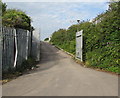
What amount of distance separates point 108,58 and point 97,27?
2342 millimetres

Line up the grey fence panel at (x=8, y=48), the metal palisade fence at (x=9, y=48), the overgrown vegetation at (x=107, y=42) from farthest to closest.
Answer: the overgrown vegetation at (x=107, y=42) < the grey fence panel at (x=8, y=48) < the metal palisade fence at (x=9, y=48)

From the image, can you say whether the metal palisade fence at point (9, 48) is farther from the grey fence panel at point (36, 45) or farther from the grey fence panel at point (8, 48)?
the grey fence panel at point (36, 45)

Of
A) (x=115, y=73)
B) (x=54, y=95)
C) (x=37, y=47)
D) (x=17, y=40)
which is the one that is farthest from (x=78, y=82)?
(x=37, y=47)

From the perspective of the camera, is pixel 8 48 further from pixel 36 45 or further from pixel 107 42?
pixel 36 45

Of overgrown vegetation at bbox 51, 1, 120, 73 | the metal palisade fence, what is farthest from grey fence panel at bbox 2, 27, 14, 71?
overgrown vegetation at bbox 51, 1, 120, 73

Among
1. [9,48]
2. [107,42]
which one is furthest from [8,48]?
[107,42]

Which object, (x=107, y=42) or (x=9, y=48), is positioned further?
(x=107, y=42)

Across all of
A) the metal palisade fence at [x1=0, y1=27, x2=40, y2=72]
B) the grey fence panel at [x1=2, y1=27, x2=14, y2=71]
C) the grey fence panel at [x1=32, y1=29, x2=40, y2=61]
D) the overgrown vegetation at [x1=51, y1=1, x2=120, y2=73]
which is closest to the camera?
the metal palisade fence at [x1=0, y1=27, x2=40, y2=72]

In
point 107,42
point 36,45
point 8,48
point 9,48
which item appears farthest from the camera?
point 36,45

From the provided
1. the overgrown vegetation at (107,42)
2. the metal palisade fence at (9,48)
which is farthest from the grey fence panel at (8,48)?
the overgrown vegetation at (107,42)

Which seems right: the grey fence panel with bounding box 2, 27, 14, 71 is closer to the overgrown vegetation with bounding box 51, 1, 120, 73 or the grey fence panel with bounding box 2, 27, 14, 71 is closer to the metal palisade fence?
the metal palisade fence

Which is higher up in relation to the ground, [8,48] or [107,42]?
[107,42]

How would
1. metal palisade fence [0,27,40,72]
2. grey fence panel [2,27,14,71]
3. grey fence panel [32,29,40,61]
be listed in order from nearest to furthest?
metal palisade fence [0,27,40,72] → grey fence panel [2,27,14,71] → grey fence panel [32,29,40,61]

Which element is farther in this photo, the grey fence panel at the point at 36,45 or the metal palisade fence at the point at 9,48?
the grey fence panel at the point at 36,45
